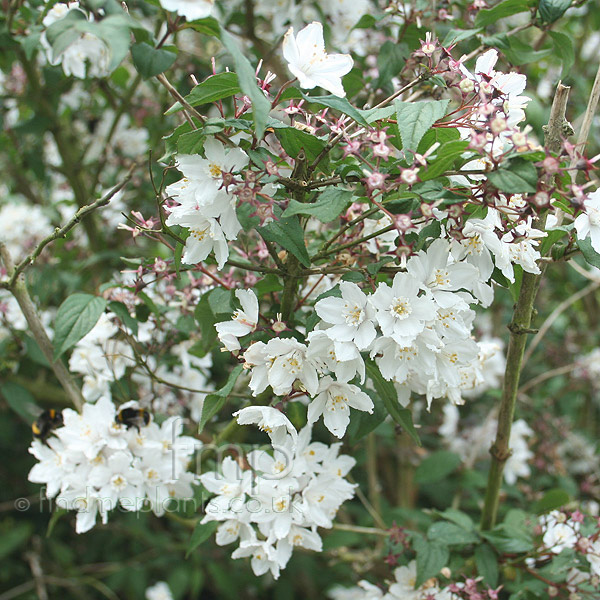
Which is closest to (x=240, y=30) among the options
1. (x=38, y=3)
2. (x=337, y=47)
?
(x=337, y=47)

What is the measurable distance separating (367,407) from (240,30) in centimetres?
194

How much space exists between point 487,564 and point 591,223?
37.0 inches

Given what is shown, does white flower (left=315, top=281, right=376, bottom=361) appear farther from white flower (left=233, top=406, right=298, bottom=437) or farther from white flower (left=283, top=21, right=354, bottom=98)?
white flower (left=283, top=21, right=354, bottom=98)

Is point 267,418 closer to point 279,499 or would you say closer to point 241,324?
point 241,324

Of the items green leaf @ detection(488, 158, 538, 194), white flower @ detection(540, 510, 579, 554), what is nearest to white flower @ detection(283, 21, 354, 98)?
green leaf @ detection(488, 158, 538, 194)

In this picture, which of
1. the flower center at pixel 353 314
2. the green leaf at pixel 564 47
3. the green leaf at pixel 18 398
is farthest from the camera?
the green leaf at pixel 18 398

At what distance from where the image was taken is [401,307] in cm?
112

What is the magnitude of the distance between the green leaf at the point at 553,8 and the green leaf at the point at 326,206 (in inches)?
35.6

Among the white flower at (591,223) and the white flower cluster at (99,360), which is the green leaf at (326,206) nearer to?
the white flower at (591,223)

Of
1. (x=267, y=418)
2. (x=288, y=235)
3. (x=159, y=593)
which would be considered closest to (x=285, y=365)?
(x=267, y=418)

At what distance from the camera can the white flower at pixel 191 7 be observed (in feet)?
3.17

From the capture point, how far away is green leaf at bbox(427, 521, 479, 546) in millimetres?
1678

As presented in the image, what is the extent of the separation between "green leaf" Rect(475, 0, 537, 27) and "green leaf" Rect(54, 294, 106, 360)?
1225 mm

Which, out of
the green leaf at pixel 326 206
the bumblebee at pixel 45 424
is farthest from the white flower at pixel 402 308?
the bumblebee at pixel 45 424
